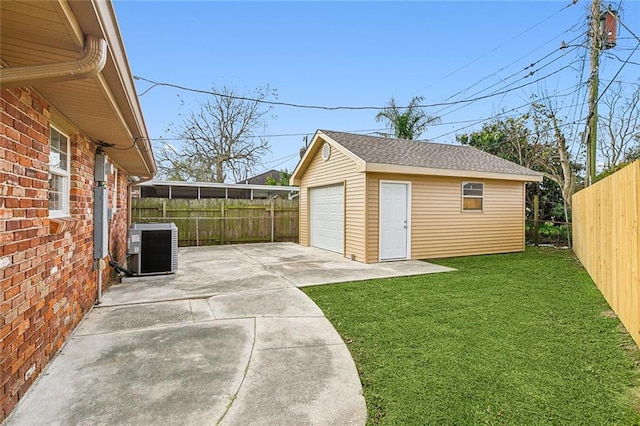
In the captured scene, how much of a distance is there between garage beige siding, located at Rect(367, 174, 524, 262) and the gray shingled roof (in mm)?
369

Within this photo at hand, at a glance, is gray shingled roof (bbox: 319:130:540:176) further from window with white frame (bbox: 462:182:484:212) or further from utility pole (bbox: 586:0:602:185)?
utility pole (bbox: 586:0:602:185)

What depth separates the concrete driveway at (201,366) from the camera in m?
2.25

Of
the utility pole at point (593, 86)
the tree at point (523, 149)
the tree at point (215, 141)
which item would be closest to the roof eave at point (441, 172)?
the utility pole at point (593, 86)

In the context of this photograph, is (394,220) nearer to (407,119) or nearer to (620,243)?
(620,243)

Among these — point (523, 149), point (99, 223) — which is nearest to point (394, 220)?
point (99, 223)

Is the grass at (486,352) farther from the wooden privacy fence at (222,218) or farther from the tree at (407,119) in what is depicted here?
the tree at (407,119)

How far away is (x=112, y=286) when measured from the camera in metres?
5.85

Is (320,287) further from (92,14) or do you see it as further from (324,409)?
(92,14)

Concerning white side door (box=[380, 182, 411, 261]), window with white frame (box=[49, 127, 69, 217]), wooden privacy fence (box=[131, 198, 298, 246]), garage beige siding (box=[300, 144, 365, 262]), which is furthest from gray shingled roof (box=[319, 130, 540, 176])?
window with white frame (box=[49, 127, 69, 217])

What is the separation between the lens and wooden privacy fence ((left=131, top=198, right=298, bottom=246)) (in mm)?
11664

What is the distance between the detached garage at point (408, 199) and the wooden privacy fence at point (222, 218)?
2264 mm

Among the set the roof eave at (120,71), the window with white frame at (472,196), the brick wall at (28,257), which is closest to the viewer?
the roof eave at (120,71)

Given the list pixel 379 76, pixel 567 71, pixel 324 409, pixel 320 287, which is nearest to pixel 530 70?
pixel 567 71

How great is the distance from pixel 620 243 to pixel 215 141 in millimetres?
20063
